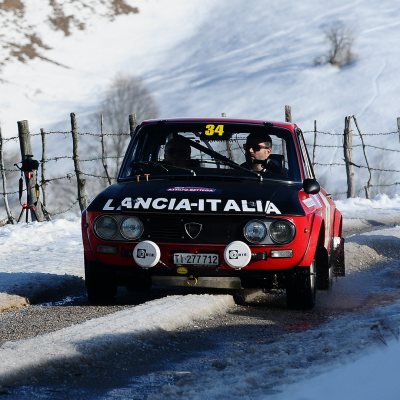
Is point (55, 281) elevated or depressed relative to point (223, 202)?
depressed

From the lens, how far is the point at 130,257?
242 inches

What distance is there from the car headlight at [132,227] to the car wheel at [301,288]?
129 centimetres

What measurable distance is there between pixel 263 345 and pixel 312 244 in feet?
5.27

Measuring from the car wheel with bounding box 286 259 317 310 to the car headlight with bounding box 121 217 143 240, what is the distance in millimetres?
1294

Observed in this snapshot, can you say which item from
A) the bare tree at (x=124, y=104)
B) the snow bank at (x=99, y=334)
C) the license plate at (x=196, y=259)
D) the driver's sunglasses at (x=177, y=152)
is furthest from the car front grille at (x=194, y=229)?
the bare tree at (x=124, y=104)

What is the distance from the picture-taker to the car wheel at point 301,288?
623 centimetres

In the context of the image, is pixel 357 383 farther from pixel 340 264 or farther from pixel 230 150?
pixel 340 264

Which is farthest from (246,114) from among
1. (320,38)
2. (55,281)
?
(55,281)

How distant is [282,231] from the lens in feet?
19.7

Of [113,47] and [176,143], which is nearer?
[176,143]

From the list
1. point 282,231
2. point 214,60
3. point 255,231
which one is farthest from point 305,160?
point 214,60

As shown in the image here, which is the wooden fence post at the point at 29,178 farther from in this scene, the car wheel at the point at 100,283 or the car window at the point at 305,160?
the car wheel at the point at 100,283

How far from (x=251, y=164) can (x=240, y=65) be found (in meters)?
86.0

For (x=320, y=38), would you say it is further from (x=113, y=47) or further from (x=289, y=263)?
(x=289, y=263)
